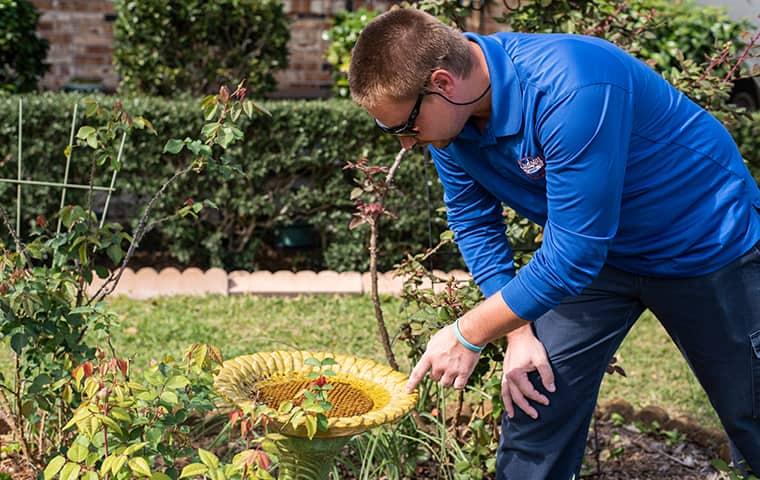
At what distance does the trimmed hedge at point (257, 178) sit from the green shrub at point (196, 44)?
101cm

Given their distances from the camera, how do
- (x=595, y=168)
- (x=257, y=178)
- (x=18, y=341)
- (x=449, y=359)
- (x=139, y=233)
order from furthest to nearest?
1. (x=257, y=178)
2. (x=139, y=233)
3. (x=18, y=341)
4. (x=449, y=359)
5. (x=595, y=168)

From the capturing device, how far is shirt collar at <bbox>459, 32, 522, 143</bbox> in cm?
219

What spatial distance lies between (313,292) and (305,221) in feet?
2.30

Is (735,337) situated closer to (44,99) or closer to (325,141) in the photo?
(325,141)

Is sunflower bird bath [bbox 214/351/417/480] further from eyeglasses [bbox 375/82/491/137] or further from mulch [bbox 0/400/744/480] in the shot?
mulch [bbox 0/400/744/480]

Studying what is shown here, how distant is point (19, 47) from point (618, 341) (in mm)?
5938

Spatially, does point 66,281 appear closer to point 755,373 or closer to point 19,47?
point 755,373

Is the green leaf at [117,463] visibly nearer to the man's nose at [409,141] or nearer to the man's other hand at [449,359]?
the man's other hand at [449,359]

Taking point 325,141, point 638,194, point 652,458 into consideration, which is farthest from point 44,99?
point 638,194

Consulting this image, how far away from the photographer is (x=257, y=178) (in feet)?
21.1

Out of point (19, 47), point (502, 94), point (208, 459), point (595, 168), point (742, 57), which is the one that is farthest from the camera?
point (19, 47)

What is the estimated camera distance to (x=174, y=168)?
6367 millimetres

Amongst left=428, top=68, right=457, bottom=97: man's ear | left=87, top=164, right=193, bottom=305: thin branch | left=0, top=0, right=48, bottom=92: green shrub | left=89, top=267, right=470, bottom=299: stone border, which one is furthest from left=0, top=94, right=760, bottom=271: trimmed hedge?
left=428, top=68, right=457, bottom=97: man's ear

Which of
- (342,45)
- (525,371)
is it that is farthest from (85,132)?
(342,45)
